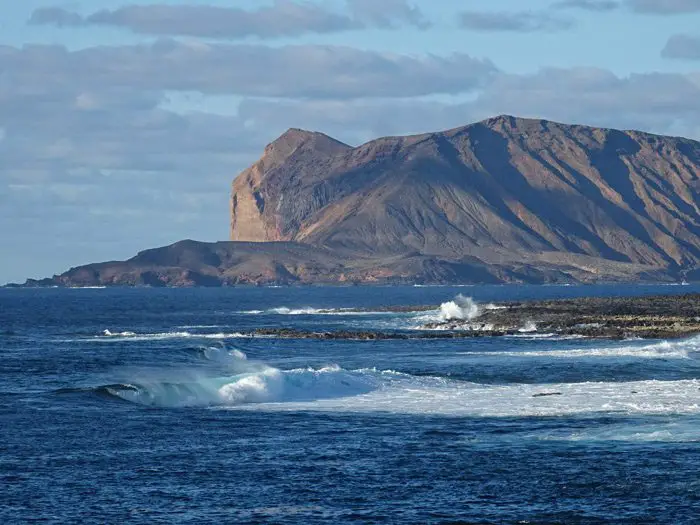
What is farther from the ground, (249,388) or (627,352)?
(627,352)

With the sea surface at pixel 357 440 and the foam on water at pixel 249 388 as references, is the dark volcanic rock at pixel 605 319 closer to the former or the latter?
the sea surface at pixel 357 440

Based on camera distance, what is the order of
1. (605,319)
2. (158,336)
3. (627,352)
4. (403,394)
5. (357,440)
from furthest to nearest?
(605,319) → (158,336) → (627,352) → (403,394) → (357,440)

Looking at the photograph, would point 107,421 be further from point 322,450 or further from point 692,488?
point 692,488

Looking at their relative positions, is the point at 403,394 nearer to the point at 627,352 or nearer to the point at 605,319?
the point at 627,352

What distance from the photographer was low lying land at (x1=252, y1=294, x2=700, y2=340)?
3344 inches

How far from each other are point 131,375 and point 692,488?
34.1 metres

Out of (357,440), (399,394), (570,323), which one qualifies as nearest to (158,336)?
(570,323)

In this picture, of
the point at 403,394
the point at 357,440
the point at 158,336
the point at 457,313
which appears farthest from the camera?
the point at 457,313

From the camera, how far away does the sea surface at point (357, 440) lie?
2683 centimetres

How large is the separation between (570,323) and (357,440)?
2401 inches

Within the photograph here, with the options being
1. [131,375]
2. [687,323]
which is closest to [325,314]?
[687,323]

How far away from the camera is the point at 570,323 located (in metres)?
94.4

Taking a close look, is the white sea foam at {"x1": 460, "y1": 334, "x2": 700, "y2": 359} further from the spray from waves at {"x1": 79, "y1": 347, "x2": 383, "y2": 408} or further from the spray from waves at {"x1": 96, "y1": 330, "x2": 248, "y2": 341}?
the spray from waves at {"x1": 96, "y1": 330, "x2": 248, "y2": 341}

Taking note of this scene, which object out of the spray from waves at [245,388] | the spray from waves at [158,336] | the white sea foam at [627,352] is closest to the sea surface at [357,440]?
the spray from waves at [245,388]
